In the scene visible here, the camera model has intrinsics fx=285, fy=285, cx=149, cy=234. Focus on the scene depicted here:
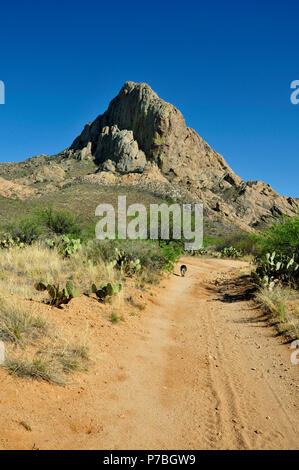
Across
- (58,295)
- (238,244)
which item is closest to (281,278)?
(58,295)

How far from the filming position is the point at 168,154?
9112 cm

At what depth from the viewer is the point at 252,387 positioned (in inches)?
161

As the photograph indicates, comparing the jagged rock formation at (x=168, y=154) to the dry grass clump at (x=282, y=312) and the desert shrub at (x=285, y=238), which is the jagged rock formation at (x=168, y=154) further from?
the dry grass clump at (x=282, y=312)

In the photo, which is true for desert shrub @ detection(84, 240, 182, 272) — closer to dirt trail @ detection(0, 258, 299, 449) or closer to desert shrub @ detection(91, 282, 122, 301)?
desert shrub @ detection(91, 282, 122, 301)

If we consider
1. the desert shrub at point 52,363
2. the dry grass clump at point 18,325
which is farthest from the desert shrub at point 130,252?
the desert shrub at point 52,363

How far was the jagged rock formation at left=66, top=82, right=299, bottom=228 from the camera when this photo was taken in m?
86.6

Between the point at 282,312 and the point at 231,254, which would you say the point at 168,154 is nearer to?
the point at 231,254


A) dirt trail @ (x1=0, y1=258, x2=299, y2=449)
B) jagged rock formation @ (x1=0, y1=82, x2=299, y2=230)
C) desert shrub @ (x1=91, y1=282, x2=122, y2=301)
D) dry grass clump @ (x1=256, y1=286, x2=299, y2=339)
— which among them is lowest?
dirt trail @ (x1=0, y1=258, x2=299, y2=449)

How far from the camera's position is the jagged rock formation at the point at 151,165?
77.1 m

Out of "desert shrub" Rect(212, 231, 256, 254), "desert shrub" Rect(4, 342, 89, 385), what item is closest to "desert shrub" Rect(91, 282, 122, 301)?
"desert shrub" Rect(4, 342, 89, 385)

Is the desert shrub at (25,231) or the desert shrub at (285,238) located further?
the desert shrub at (25,231)

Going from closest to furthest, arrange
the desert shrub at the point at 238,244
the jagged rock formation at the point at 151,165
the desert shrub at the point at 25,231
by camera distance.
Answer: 1. the desert shrub at the point at 25,231
2. the desert shrub at the point at 238,244
3. the jagged rock formation at the point at 151,165

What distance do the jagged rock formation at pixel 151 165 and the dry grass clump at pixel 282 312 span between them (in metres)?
62.9
